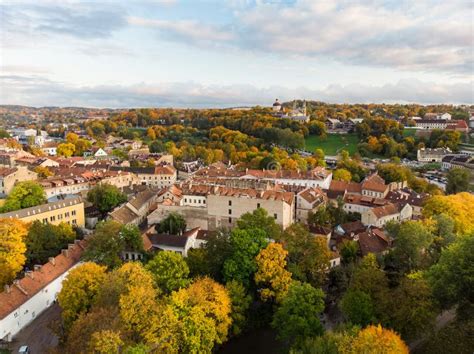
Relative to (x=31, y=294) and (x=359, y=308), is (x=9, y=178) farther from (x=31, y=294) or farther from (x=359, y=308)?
(x=359, y=308)

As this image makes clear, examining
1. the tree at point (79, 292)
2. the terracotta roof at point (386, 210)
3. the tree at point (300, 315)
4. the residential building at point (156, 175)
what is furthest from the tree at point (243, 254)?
the residential building at point (156, 175)

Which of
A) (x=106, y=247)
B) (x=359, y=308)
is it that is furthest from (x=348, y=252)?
(x=106, y=247)

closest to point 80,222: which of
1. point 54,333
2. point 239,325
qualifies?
point 54,333

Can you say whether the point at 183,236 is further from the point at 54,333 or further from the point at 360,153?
the point at 360,153

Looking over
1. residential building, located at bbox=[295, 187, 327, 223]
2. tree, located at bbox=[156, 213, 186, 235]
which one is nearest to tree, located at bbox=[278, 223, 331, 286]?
tree, located at bbox=[156, 213, 186, 235]

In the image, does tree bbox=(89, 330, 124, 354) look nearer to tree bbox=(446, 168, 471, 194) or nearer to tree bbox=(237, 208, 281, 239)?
tree bbox=(237, 208, 281, 239)

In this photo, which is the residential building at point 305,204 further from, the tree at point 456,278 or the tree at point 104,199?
the tree at point 104,199
